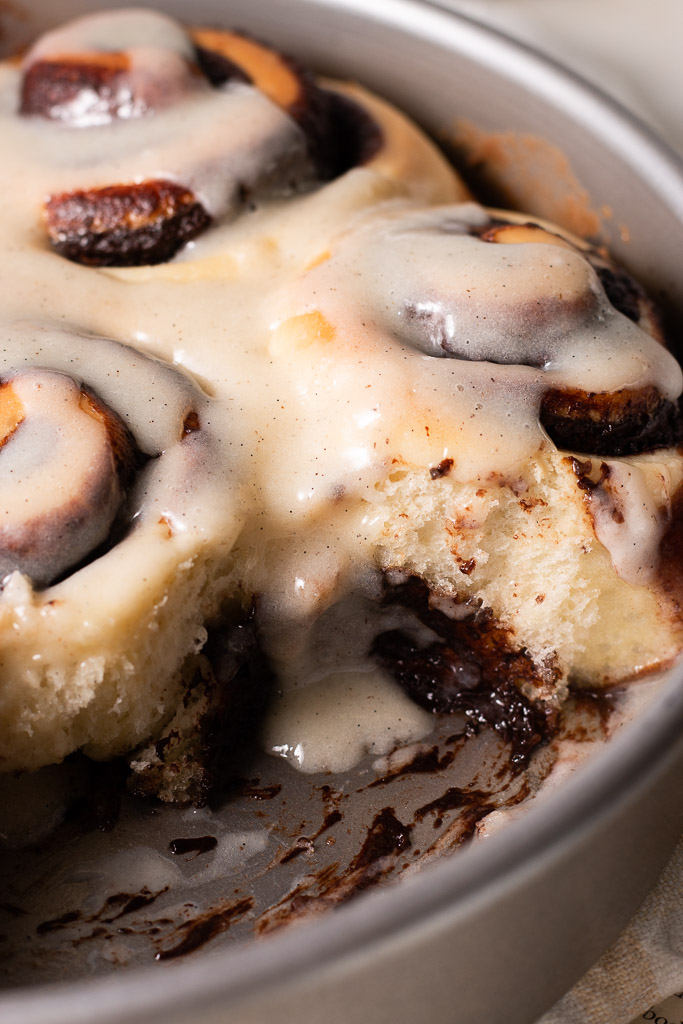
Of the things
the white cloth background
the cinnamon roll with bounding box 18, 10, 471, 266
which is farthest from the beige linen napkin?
the white cloth background

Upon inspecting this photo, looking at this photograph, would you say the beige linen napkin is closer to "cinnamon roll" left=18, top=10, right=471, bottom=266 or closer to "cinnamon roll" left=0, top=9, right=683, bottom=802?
"cinnamon roll" left=0, top=9, right=683, bottom=802

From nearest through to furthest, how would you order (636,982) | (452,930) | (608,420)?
(452,930)
(636,982)
(608,420)

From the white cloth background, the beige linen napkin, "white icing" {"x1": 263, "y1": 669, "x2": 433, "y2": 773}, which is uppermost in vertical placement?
the white cloth background

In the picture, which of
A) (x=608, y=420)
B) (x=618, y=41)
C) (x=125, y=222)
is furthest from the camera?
(x=618, y=41)

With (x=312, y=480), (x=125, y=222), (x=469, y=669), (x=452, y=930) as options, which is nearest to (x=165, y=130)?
(x=125, y=222)

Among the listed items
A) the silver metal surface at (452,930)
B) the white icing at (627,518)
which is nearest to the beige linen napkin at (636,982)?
the silver metal surface at (452,930)

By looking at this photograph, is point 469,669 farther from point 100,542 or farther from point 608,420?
point 100,542

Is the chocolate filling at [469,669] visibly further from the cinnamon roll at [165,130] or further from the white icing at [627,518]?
the cinnamon roll at [165,130]

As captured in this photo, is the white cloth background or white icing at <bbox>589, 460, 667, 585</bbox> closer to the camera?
white icing at <bbox>589, 460, 667, 585</bbox>
